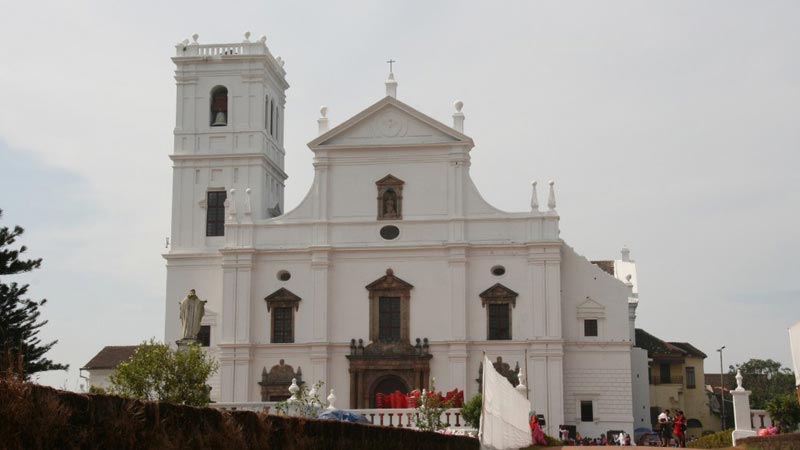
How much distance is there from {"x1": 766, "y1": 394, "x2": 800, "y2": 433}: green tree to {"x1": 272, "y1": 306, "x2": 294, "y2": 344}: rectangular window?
24.3m

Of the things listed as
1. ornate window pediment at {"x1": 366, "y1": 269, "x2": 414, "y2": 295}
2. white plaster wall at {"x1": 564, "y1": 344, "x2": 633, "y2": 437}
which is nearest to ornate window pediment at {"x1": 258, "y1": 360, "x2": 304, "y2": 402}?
ornate window pediment at {"x1": 366, "y1": 269, "x2": 414, "y2": 295}

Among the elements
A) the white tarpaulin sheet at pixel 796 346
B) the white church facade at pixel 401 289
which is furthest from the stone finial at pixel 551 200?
the white tarpaulin sheet at pixel 796 346

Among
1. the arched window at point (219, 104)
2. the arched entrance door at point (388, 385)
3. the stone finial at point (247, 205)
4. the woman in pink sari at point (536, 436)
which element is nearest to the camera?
the woman in pink sari at point (536, 436)

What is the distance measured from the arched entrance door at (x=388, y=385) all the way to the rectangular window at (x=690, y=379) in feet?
94.4

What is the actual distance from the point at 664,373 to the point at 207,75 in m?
34.1

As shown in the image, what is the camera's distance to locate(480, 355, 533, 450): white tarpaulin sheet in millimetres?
22531

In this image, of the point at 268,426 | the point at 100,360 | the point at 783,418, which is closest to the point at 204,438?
the point at 268,426

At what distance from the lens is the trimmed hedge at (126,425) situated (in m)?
8.61

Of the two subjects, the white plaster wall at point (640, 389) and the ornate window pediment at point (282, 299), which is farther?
the white plaster wall at point (640, 389)

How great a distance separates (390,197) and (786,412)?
A: 78.1 feet

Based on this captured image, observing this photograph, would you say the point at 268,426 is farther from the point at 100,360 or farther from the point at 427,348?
the point at 100,360

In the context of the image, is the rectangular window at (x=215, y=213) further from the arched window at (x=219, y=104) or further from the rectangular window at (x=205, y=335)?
the rectangular window at (x=205, y=335)

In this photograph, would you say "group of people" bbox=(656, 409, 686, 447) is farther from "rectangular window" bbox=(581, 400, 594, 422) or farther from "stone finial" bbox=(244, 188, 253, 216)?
"stone finial" bbox=(244, 188, 253, 216)

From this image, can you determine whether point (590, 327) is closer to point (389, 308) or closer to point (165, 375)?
point (389, 308)
